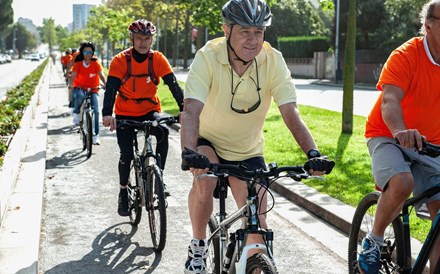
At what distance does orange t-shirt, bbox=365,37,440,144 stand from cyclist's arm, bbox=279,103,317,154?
0.57 metres

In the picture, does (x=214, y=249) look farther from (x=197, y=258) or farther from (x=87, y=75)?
(x=87, y=75)

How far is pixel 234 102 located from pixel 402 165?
3.24ft

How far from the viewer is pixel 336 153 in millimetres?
11133

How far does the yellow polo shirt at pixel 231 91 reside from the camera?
12.8 ft

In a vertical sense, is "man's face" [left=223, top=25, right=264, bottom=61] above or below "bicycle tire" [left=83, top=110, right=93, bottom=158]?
above

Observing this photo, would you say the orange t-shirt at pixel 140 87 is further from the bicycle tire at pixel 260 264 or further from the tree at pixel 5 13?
the tree at pixel 5 13

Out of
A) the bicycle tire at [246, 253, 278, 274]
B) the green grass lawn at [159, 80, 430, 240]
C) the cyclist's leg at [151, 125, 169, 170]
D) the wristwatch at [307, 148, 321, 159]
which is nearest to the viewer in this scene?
the bicycle tire at [246, 253, 278, 274]

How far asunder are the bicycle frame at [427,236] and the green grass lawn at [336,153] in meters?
1.78

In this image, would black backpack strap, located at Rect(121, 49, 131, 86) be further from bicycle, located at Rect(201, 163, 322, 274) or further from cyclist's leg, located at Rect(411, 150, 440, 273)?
cyclist's leg, located at Rect(411, 150, 440, 273)

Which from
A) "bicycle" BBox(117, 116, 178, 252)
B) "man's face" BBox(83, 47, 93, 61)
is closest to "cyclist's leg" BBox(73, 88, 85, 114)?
"man's face" BBox(83, 47, 93, 61)

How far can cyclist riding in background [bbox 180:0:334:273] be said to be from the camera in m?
3.75

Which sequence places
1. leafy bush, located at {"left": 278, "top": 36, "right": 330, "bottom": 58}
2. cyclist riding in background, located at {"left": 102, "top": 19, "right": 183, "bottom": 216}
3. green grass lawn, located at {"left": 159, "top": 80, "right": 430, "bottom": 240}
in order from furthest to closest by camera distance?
1. leafy bush, located at {"left": 278, "top": 36, "right": 330, "bottom": 58}
2. green grass lawn, located at {"left": 159, "top": 80, "right": 430, "bottom": 240}
3. cyclist riding in background, located at {"left": 102, "top": 19, "right": 183, "bottom": 216}

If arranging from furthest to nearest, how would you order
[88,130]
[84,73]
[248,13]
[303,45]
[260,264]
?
[303,45] < [84,73] < [88,130] < [248,13] < [260,264]

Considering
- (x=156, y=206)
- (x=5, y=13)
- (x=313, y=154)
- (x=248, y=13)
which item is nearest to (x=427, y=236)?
(x=313, y=154)
